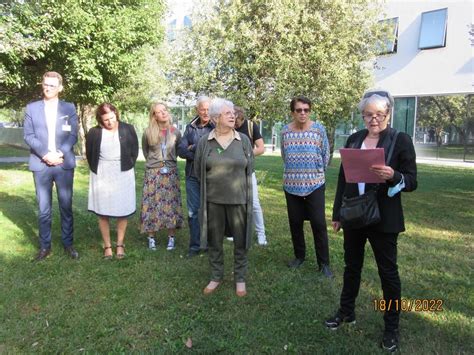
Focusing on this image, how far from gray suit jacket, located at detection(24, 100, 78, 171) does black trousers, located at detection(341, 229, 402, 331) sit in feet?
11.4

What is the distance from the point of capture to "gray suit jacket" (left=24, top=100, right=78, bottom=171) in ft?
15.7

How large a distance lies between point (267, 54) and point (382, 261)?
8.35 m

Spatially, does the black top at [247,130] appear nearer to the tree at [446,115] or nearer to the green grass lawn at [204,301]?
the green grass lawn at [204,301]

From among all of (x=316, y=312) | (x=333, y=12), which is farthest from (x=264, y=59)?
(x=316, y=312)

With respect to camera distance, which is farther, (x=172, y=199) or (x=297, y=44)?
(x=297, y=44)

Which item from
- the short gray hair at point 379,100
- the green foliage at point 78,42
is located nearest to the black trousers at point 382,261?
the short gray hair at point 379,100

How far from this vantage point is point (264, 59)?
1045 centimetres

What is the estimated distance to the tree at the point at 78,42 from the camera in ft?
30.4

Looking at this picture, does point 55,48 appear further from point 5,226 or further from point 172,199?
point 172,199

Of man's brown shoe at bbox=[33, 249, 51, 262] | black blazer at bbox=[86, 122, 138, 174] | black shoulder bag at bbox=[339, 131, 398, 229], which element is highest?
black blazer at bbox=[86, 122, 138, 174]

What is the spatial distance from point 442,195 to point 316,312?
304 inches

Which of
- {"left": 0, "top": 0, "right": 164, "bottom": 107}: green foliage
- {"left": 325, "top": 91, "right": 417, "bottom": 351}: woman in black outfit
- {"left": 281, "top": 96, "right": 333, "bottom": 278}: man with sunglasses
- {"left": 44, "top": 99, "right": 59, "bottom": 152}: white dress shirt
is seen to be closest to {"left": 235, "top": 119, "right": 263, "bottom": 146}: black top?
{"left": 281, "top": 96, "right": 333, "bottom": 278}: man with sunglasses

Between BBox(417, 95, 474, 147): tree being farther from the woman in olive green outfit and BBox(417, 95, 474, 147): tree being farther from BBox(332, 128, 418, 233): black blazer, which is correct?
BBox(332, 128, 418, 233): black blazer

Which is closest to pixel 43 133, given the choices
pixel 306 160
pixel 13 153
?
→ pixel 306 160
